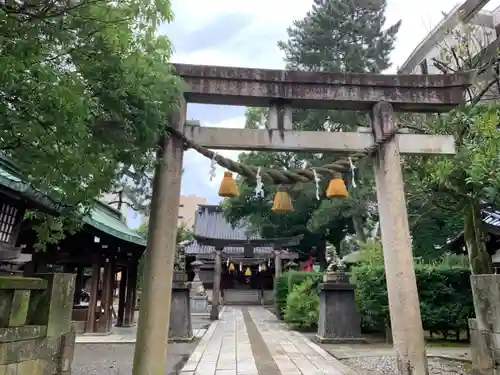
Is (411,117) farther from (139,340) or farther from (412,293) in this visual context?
(139,340)

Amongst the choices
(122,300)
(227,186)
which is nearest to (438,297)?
(227,186)

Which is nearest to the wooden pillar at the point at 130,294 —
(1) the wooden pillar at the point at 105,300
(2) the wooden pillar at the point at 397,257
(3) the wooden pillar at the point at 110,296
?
(3) the wooden pillar at the point at 110,296

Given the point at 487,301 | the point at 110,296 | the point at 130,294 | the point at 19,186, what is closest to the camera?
the point at 19,186

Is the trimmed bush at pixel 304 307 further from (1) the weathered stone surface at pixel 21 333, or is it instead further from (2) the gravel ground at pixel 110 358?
(1) the weathered stone surface at pixel 21 333

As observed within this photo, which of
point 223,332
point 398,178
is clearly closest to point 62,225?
point 398,178

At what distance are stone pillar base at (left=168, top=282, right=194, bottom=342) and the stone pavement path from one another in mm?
576

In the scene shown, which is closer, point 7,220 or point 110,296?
point 7,220

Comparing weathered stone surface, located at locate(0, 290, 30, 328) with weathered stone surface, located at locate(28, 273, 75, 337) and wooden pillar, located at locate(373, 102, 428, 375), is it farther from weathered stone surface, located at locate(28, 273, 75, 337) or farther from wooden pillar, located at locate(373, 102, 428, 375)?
wooden pillar, located at locate(373, 102, 428, 375)

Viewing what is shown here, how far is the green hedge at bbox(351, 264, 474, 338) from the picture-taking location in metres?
10.7

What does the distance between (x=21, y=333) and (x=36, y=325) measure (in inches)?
9.6

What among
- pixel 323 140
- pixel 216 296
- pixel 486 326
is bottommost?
pixel 486 326

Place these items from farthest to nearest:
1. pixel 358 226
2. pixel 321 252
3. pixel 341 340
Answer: pixel 321 252
pixel 358 226
pixel 341 340

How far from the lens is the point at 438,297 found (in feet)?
35.7

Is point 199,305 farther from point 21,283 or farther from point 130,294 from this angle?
point 21,283
